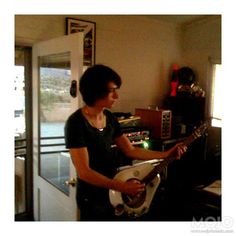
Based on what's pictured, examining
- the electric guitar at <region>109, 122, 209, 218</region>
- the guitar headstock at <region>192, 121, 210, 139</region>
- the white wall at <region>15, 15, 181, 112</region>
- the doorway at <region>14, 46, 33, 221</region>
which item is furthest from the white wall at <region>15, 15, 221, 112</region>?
the electric guitar at <region>109, 122, 209, 218</region>

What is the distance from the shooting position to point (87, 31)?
143cm

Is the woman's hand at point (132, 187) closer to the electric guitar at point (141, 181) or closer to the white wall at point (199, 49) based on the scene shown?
the electric guitar at point (141, 181)

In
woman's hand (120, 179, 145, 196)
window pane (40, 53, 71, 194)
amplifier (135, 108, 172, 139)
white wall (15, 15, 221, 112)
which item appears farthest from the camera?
amplifier (135, 108, 172, 139)

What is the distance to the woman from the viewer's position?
83cm

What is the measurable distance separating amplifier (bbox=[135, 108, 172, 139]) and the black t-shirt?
60 cm

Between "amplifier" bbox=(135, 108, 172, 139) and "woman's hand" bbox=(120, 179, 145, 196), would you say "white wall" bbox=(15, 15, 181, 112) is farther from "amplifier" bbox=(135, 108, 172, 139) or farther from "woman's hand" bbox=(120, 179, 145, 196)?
"woman's hand" bbox=(120, 179, 145, 196)

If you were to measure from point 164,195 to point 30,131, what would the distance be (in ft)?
2.51

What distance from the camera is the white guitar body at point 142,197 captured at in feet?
3.05

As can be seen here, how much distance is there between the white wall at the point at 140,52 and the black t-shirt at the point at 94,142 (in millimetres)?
624

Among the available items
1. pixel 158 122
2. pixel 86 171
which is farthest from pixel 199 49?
pixel 86 171

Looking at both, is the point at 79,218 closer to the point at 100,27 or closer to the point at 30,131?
the point at 30,131

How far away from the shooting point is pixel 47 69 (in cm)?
119
